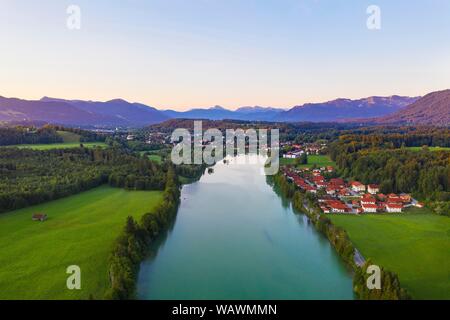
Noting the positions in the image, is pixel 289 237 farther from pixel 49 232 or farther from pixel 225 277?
pixel 49 232

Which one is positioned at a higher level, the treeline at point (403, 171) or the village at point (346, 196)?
the treeline at point (403, 171)

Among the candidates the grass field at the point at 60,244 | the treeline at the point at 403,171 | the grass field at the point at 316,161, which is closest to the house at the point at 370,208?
the treeline at the point at 403,171

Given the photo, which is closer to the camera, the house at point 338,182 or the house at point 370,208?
the house at point 370,208

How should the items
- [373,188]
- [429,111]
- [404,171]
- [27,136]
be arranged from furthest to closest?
[429,111]
[27,136]
[404,171]
[373,188]

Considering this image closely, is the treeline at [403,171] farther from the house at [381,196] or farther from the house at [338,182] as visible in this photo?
the house at [338,182]

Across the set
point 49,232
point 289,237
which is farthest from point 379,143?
point 49,232

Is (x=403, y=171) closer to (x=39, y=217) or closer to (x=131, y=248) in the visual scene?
(x=131, y=248)

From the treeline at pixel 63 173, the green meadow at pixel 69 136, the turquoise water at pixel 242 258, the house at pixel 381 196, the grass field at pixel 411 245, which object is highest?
the green meadow at pixel 69 136

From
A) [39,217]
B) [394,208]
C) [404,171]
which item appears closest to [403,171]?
[404,171]
